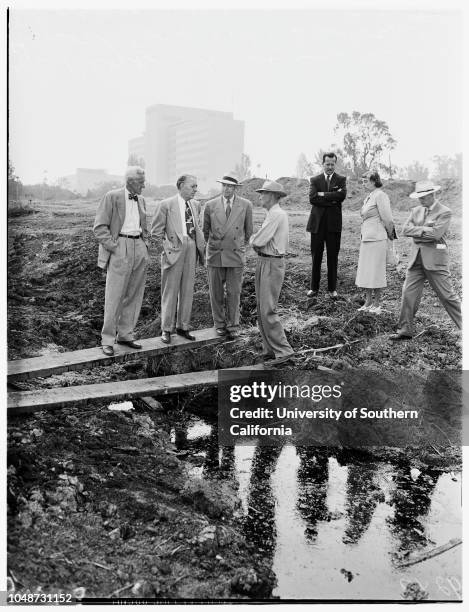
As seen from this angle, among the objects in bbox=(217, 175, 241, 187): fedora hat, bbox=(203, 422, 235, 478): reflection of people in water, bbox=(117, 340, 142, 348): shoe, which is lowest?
bbox=(203, 422, 235, 478): reflection of people in water

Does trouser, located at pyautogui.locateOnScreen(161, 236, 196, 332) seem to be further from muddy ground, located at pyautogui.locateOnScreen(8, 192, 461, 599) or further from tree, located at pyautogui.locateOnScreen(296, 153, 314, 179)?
tree, located at pyautogui.locateOnScreen(296, 153, 314, 179)

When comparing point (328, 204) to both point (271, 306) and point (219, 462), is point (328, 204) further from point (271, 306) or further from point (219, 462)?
point (219, 462)

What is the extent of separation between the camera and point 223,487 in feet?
17.7

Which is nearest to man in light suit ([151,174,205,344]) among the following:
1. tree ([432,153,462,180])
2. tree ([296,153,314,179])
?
tree ([296,153,314,179])

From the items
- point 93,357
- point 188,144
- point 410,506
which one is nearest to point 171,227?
point 188,144

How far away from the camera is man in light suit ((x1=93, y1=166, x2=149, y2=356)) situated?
19.6 ft

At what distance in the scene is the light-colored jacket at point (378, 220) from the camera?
6586 millimetres

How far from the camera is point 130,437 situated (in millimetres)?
5645

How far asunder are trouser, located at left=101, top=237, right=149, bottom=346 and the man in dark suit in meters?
1.65

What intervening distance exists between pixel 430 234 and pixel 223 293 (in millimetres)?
1992

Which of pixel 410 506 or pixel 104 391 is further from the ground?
pixel 104 391

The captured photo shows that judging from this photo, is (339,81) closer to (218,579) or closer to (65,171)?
(65,171)

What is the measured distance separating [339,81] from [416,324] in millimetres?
2255
